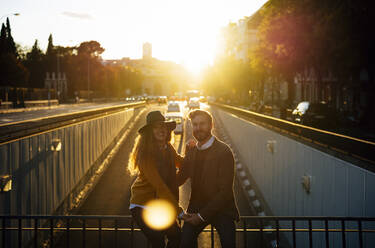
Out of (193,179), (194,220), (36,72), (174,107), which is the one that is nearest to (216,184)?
(193,179)

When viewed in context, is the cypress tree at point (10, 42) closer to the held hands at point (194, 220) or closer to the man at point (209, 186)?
the man at point (209, 186)

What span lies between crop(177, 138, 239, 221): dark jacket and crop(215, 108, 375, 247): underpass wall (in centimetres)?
221

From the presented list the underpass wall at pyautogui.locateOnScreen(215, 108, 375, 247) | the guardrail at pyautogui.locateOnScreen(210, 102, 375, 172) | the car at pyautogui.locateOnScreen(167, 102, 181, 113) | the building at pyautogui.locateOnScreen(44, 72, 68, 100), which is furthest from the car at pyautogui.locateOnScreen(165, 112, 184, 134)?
the building at pyautogui.locateOnScreen(44, 72, 68, 100)

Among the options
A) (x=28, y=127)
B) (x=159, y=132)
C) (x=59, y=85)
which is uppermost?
(x=59, y=85)

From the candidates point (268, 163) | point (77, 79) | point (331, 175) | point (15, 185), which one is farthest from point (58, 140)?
point (77, 79)

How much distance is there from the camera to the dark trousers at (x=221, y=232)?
470cm

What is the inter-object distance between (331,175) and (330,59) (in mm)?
25420

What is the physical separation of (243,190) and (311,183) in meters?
8.74

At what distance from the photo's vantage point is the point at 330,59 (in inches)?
1245

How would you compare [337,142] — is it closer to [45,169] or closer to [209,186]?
[209,186]

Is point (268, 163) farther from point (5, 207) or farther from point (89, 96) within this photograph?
point (89, 96)

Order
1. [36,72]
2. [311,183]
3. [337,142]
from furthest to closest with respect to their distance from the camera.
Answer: [36,72], [311,183], [337,142]

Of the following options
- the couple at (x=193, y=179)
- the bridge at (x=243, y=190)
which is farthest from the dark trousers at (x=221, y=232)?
the bridge at (x=243, y=190)

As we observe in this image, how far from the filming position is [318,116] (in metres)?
31.1
